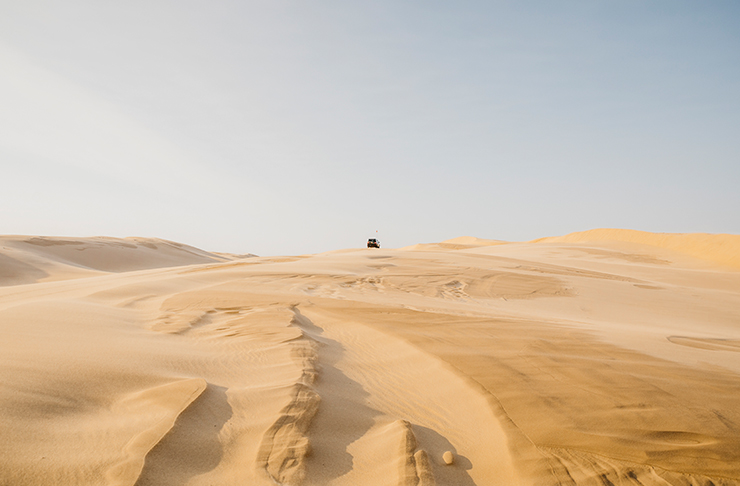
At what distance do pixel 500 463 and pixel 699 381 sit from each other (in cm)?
237

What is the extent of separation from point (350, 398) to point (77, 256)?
81.9ft

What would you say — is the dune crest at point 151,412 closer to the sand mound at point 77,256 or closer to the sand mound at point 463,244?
the sand mound at point 77,256

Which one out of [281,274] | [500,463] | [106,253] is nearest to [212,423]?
[500,463]

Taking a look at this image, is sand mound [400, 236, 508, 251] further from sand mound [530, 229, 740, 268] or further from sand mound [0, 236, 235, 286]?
sand mound [0, 236, 235, 286]

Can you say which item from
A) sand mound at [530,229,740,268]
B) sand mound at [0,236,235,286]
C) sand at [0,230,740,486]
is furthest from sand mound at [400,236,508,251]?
sand at [0,230,740,486]

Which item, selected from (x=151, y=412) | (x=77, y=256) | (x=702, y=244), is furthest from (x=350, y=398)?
(x=702, y=244)

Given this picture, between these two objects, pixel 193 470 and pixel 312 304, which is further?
pixel 312 304

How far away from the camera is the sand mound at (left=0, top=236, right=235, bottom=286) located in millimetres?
17188

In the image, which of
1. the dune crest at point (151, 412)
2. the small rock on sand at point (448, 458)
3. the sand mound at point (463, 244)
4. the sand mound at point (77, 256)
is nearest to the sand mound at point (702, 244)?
the sand mound at point (463, 244)

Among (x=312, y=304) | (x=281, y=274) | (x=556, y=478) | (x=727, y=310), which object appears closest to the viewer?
(x=556, y=478)

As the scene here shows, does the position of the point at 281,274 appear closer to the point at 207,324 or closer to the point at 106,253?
the point at 207,324

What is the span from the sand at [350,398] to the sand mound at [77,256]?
45.1 ft

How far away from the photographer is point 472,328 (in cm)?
578

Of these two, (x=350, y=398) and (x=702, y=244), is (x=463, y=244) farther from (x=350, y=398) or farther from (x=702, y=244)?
(x=350, y=398)
